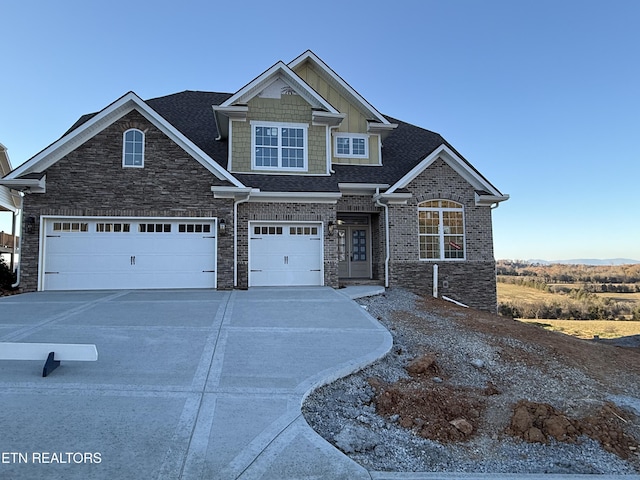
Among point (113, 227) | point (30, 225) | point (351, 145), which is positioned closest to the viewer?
point (30, 225)

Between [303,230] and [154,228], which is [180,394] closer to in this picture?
[154,228]

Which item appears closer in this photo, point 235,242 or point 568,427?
point 568,427

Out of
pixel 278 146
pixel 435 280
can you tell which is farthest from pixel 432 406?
pixel 278 146

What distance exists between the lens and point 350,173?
46.5 ft

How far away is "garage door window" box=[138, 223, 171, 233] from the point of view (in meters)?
11.7

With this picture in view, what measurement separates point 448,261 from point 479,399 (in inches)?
370

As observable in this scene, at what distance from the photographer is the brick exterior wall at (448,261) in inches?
527

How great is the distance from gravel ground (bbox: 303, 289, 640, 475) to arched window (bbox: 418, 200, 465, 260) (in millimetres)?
5321

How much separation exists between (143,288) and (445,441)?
10316 mm

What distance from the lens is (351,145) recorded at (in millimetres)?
14969

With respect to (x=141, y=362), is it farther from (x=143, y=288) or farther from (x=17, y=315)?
(x=143, y=288)

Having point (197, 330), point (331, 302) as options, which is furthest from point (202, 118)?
point (197, 330)

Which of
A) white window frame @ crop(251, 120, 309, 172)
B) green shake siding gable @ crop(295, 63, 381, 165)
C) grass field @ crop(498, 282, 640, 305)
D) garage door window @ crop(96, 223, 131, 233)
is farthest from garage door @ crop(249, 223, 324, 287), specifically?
grass field @ crop(498, 282, 640, 305)

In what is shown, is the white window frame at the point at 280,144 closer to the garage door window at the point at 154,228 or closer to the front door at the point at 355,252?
the front door at the point at 355,252
